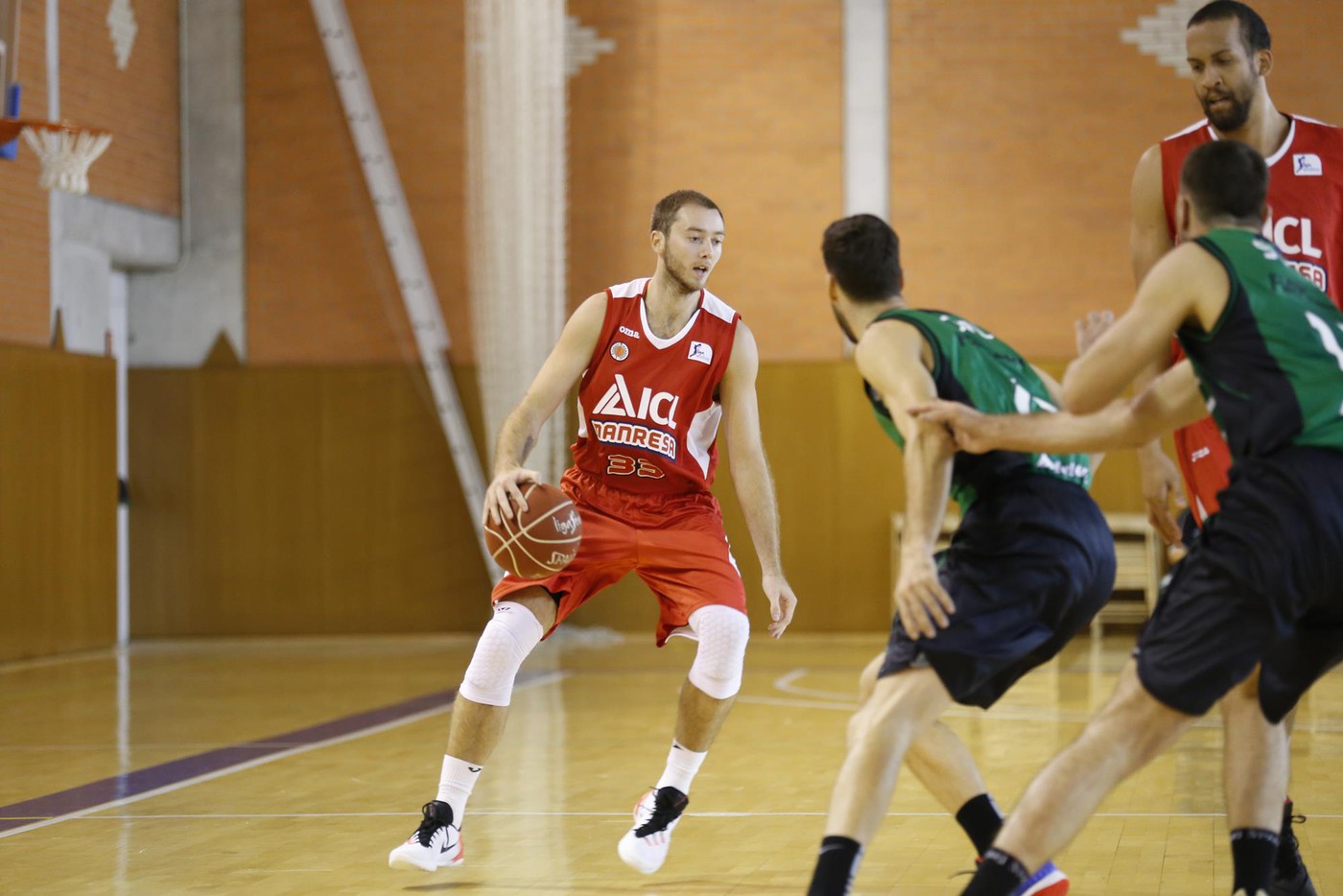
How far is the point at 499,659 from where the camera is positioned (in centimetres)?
456

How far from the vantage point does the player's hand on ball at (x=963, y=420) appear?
335 cm

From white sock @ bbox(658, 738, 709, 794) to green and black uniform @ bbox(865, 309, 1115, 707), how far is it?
4.28 ft

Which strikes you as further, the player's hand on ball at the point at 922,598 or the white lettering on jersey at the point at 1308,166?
the white lettering on jersey at the point at 1308,166

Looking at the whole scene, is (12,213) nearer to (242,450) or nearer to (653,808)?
(242,450)

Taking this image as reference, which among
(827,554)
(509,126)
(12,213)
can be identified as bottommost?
(827,554)

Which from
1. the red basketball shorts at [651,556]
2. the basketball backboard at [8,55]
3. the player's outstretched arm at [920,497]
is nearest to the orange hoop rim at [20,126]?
the basketball backboard at [8,55]

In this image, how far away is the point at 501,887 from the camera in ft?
14.4

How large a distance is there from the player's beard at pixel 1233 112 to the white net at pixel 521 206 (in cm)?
917

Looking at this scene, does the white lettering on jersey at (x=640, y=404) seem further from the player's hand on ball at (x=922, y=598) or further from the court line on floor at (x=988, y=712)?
the court line on floor at (x=988, y=712)

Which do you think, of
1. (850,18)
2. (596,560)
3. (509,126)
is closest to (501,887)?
(596,560)

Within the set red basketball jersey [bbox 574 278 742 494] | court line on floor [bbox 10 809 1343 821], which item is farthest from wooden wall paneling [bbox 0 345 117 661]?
red basketball jersey [bbox 574 278 742 494]

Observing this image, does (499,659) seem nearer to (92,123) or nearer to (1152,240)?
(1152,240)

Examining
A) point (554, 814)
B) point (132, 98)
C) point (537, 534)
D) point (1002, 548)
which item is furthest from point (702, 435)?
point (132, 98)

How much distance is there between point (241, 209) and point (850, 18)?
216 inches
